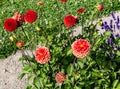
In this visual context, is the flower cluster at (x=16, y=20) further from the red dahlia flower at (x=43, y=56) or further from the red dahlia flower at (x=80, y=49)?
the red dahlia flower at (x=80, y=49)

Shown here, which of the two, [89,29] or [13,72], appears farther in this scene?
[13,72]

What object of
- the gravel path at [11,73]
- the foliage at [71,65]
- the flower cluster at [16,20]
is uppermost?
the flower cluster at [16,20]

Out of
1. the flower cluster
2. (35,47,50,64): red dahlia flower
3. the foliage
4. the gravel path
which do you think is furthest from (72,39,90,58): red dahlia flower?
the gravel path

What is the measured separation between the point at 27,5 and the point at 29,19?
499 centimetres

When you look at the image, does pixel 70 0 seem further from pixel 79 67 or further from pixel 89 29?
pixel 79 67

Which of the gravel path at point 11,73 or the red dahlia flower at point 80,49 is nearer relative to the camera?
the red dahlia flower at point 80,49

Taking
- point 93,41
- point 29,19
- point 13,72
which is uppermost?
point 29,19

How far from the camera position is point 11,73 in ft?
18.3

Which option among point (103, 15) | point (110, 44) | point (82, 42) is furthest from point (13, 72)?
point (82, 42)

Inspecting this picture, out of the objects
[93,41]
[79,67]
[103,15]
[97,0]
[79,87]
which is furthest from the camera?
[97,0]

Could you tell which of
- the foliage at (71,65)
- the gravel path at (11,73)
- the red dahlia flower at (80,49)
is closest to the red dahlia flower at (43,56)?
the red dahlia flower at (80,49)

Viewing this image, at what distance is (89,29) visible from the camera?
4.02 metres

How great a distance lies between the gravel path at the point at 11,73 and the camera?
5262 millimetres

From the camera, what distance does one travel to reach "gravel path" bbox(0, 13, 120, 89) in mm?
5262
